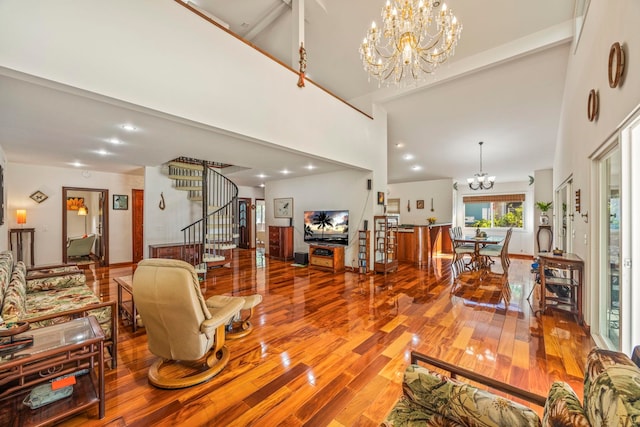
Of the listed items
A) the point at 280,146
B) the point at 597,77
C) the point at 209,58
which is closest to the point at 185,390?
the point at 280,146

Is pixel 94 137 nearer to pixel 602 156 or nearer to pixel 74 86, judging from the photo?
pixel 74 86

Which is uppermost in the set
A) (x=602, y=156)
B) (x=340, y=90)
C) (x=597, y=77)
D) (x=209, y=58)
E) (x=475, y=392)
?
(x=340, y=90)

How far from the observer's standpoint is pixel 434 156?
23.9 feet

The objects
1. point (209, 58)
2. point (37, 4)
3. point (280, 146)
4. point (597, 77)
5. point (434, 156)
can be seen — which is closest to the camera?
point (37, 4)

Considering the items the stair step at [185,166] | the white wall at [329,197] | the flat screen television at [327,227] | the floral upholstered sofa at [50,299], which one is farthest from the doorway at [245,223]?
the floral upholstered sofa at [50,299]

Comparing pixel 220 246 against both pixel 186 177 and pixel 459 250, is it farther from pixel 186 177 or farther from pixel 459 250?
pixel 459 250

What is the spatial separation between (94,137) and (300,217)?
4725mm

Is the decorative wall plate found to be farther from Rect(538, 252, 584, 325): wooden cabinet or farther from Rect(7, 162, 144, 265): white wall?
Rect(538, 252, 584, 325): wooden cabinet

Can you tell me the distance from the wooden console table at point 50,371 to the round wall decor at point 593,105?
4622mm

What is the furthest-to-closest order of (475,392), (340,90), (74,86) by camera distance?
(340,90) < (74,86) < (475,392)

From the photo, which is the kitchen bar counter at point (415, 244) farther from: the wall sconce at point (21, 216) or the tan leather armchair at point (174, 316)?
the wall sconce at point (21, 216)

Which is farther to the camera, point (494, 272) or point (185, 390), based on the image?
point (494, 272)

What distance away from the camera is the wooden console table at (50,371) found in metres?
1.43

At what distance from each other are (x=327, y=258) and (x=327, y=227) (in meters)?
0.83
